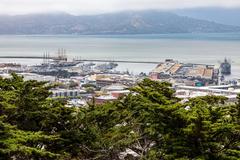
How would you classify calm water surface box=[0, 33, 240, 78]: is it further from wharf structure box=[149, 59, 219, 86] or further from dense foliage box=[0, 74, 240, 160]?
dense foliage box=[0, 74, 240, 160]

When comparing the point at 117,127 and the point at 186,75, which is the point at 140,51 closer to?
the point at 186,75

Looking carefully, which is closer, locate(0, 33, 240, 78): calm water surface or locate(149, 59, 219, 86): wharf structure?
locate(149, 59, 219, 86): wharf structure

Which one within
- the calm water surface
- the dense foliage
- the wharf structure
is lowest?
the calm water surface

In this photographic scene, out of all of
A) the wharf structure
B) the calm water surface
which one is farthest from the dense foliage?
the calm water surface

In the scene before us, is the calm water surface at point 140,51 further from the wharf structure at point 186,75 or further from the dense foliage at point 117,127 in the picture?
the dense foliage at point 117,127

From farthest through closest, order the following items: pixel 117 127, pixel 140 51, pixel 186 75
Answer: pixel 140 51, pixel 186 75, pixel 117 127

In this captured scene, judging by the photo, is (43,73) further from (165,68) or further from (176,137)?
(176,137)

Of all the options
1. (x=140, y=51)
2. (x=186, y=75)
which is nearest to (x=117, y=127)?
(x=186, y=75)

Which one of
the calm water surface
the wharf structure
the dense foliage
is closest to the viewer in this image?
the dense foliage
